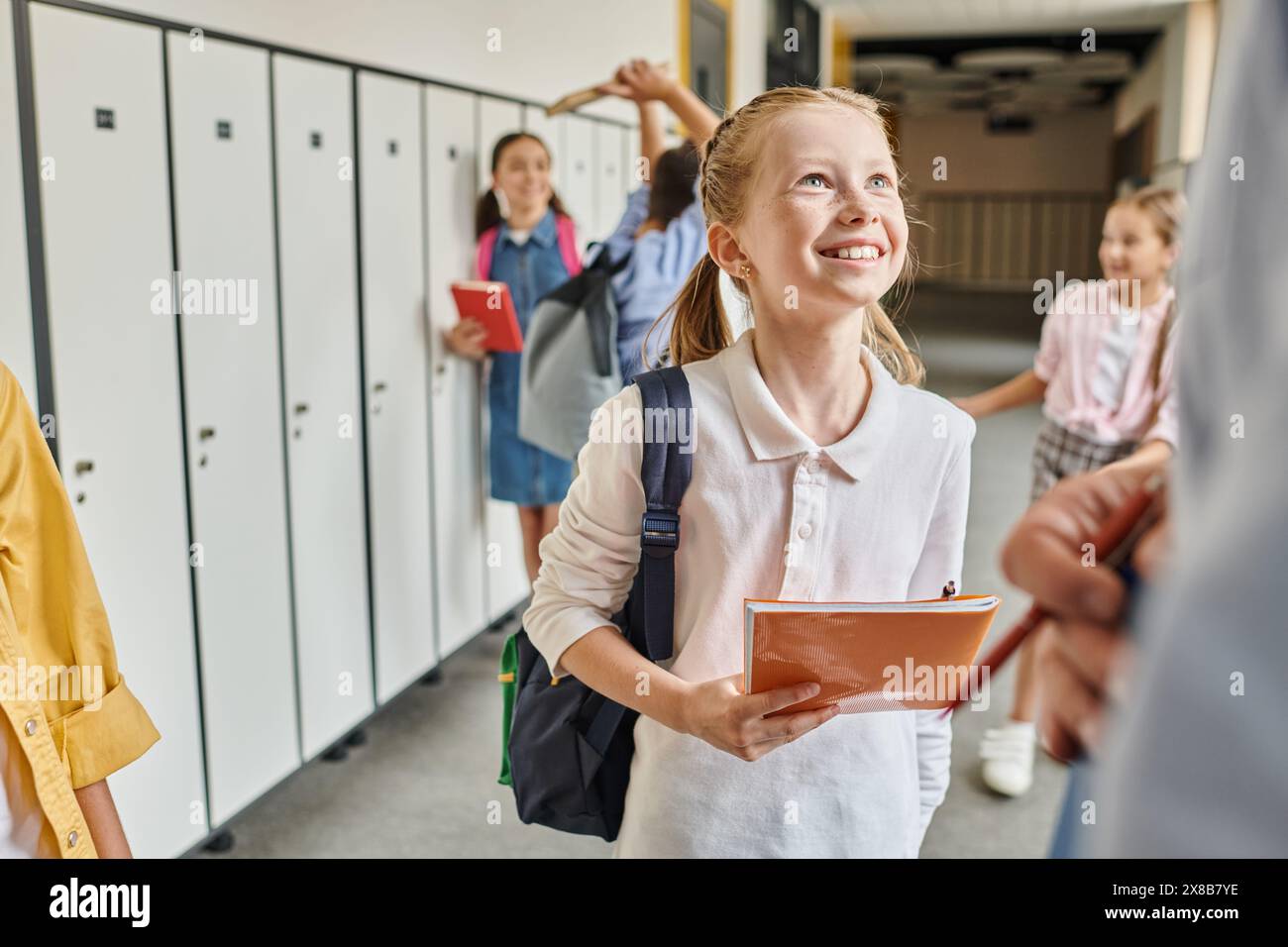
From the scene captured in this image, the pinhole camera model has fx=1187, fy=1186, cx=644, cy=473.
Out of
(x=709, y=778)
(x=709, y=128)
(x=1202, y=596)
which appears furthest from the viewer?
(x=709, y=128)

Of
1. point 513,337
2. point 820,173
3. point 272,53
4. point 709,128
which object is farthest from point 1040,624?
point 513,337

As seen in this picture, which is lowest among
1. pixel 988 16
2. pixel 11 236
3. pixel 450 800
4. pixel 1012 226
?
pixel 450 800

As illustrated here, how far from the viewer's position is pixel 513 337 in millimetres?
3289

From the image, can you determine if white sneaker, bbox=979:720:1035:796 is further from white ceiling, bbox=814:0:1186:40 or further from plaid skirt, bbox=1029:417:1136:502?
white ceiling, bbox=814:0:1186:40

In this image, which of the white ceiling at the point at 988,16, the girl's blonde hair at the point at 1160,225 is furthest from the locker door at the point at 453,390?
the white ceiling at the point at 988,16

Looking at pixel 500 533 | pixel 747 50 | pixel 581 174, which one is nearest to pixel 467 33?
pixel 581 174

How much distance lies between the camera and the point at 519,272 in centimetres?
335

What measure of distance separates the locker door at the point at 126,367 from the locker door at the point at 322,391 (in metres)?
0.46

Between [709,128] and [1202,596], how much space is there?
136cm

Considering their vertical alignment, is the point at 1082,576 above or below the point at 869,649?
above

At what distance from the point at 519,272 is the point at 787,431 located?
7.88 feet

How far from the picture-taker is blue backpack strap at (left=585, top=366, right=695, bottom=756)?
3.40ft

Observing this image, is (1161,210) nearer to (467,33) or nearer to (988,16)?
(467,33)
